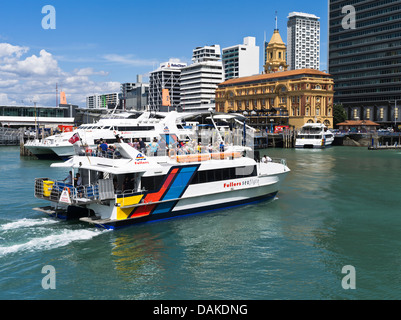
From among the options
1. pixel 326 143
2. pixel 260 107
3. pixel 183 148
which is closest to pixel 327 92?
pixel 260 107

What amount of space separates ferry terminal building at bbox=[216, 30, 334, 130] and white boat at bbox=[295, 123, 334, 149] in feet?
61.9

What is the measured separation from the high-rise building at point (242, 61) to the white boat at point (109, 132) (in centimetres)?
14490

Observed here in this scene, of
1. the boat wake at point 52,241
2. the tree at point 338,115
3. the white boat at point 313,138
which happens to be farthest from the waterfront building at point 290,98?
the boat wake at point 52,241

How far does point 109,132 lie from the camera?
163 ft

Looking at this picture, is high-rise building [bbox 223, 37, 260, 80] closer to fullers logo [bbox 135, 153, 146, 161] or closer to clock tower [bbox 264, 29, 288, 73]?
clock tower [bbox 264, 29, 288, 73]

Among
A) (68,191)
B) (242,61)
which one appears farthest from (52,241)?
(242,61)

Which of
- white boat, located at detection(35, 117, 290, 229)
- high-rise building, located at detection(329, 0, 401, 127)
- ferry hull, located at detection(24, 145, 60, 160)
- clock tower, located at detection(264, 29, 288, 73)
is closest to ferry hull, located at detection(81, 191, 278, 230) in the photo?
white boat, located at detection(35, 117, 290, 229)

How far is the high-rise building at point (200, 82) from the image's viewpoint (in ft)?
577

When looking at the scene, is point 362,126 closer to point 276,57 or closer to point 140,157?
point 276,57

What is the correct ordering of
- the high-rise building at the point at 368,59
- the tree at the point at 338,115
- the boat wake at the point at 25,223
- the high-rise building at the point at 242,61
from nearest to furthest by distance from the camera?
the boat wake at the point at 25,223, the high-rise building at the point at 368,59, the tree at the point at 338,115, the high-rise building at the point at 242,61

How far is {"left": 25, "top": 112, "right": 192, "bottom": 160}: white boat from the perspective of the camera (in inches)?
1930

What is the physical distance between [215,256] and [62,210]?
8408 mm

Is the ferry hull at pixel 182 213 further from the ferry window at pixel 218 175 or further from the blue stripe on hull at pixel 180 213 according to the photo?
the ferry window at pixel 218 175

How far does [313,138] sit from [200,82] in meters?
101
